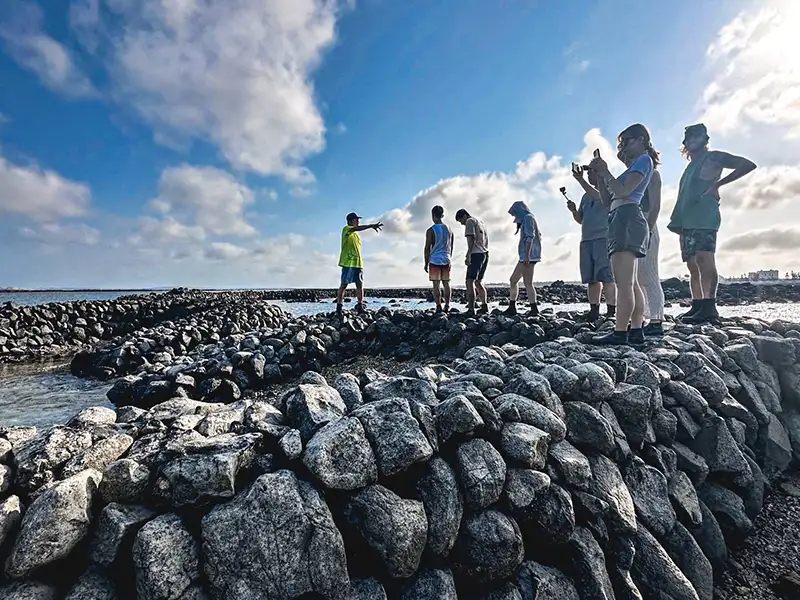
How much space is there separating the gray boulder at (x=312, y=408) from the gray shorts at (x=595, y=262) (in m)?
5.45

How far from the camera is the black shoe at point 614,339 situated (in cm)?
453

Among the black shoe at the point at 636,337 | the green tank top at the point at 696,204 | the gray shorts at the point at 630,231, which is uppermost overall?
the green tank top at the point at 696,204

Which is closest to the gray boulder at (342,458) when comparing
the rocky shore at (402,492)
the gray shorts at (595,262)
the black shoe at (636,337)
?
the rocky shore at (402,492)

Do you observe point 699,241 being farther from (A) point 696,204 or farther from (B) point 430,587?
(B) point 430,587

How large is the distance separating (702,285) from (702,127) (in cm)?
229

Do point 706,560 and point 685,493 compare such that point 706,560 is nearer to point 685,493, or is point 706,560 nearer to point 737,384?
point 685,493

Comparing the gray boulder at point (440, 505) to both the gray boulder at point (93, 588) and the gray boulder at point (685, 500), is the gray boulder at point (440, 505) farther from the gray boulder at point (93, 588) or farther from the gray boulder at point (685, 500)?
the gray boulder at point (685, 500)

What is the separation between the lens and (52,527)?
1.58 metres

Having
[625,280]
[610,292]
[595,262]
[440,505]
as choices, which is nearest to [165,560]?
[440,505]

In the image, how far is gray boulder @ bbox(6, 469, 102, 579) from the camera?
1.53 metres

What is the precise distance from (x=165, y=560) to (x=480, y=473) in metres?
1.47

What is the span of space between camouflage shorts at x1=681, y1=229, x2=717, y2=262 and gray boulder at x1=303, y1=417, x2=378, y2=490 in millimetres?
6138

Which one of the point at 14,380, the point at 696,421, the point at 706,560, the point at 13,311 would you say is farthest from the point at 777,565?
the point at 13,311

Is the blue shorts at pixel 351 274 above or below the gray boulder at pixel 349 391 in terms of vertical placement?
above
